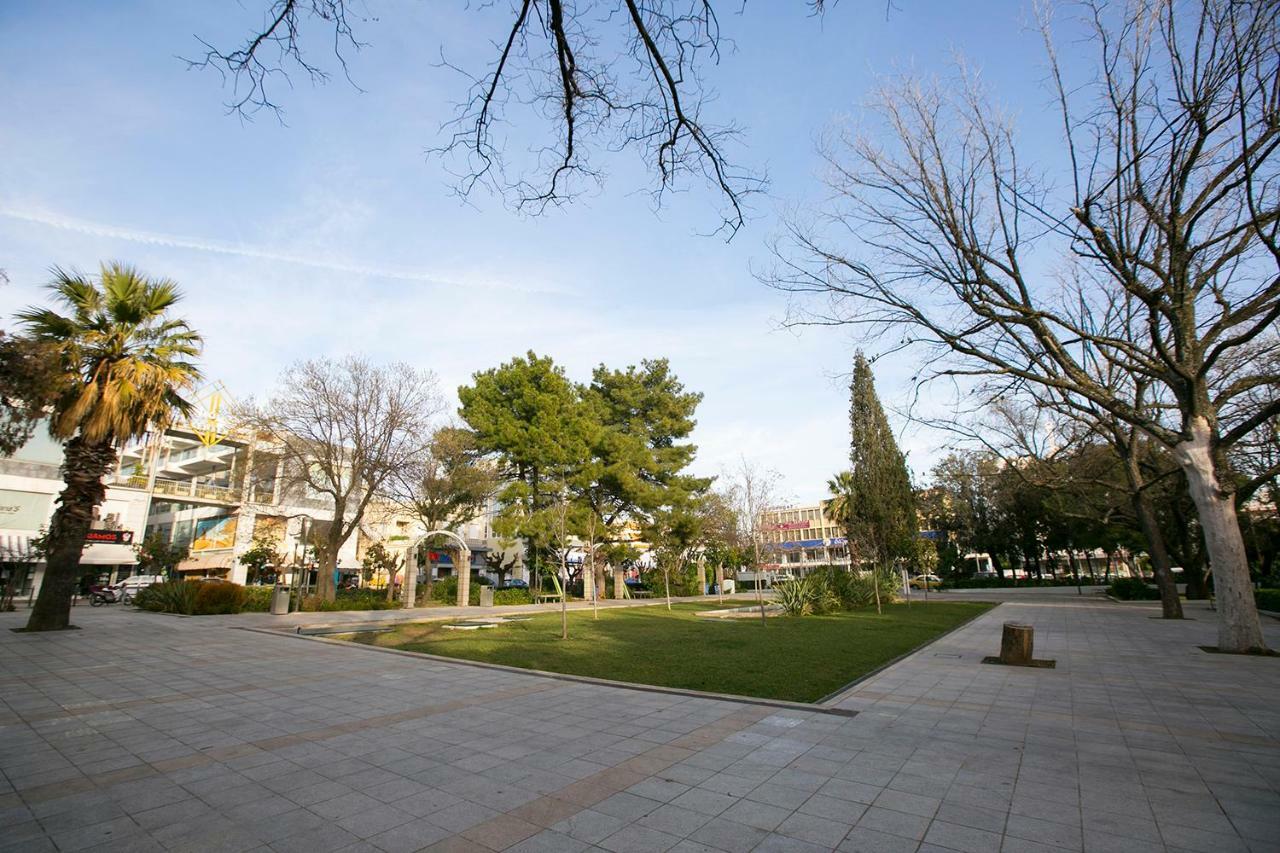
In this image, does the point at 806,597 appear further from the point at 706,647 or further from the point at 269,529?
the point at 269,529

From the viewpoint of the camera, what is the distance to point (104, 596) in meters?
25.5

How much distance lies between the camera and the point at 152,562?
31875 millimetres

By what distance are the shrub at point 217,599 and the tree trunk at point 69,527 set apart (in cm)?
615

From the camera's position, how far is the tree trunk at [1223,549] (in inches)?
427

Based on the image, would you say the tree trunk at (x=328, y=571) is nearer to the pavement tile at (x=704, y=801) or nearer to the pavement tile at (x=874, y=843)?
the pavement tile at (x=704, y=801)

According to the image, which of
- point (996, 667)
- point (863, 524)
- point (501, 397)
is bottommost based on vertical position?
point (996, 667)

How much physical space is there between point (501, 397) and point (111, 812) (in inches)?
1248

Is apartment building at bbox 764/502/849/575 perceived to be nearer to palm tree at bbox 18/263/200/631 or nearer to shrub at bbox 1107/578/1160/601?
shrub at bbox 1107/578/1160/601

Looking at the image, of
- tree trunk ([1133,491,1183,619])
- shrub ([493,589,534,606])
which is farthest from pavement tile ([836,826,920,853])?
shrub ([493,589,534,606])

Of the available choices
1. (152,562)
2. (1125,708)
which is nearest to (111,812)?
(1125,708)

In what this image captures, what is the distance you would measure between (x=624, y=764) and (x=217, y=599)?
2221 cm

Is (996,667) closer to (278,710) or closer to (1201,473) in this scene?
(1201,473)

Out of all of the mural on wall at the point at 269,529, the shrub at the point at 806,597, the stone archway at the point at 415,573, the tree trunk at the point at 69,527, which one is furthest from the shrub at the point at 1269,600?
the mural on wall at the point at 269,529

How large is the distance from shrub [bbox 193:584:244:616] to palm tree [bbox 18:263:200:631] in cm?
616
